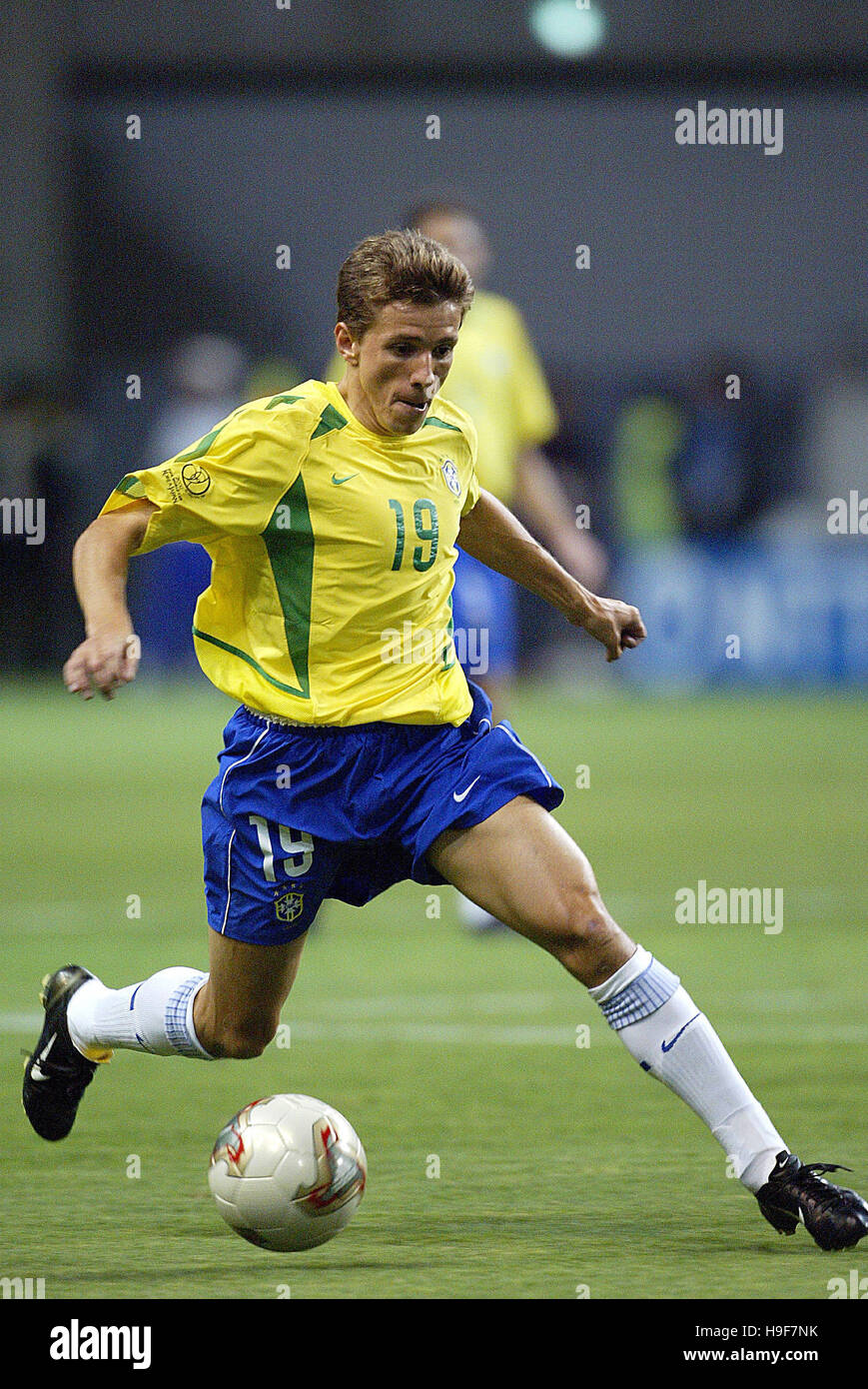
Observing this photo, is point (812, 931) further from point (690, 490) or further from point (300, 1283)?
point (690, 490)

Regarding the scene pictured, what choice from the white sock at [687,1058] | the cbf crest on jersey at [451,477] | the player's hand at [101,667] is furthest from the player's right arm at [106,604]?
the white sock at [687,1058]

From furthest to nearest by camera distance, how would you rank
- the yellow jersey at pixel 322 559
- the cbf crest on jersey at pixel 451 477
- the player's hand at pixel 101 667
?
the cbf crest on jersey at pixel 451 477 → the yellow jersey at pixel 322 559 → the player's hand at pixel 101 667

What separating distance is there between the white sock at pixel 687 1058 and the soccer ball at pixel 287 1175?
583mm

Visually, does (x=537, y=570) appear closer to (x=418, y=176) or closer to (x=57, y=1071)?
(x=57, y=1071)

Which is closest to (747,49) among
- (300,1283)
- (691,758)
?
(691,758)

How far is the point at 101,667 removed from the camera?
13.0 ft

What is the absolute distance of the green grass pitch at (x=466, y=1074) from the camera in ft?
14.2

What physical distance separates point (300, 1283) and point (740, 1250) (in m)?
0.86

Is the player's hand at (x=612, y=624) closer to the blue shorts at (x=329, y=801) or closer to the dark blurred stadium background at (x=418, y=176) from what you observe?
the blue shorts at (x=329, y=801)

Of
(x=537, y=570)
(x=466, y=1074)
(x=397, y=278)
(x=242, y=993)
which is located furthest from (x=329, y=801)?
(x=466, y=1074)

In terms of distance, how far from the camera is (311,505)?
457 centimetres

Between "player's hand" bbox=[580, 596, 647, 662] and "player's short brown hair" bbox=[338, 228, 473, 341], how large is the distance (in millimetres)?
788

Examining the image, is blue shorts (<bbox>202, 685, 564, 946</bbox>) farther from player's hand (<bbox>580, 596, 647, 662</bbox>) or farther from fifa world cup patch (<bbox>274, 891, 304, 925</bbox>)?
player's hand (<bbox>580, 596, 647, 662</bbox>)

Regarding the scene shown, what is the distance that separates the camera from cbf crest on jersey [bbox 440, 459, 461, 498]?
15.7ft
